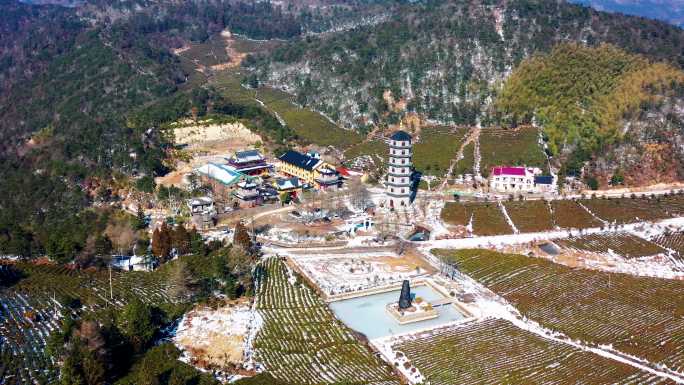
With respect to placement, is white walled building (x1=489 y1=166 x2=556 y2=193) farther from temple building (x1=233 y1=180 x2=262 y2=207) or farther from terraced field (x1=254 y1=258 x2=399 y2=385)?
terraced field (x1=254 y1=258 x2=399 y2=385)

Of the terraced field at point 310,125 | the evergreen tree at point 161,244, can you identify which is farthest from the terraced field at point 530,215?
the evergreen tree at point 161,244

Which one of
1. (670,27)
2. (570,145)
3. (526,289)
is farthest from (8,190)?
(670,27)

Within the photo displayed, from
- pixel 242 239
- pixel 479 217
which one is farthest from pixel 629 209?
pixel 242 239

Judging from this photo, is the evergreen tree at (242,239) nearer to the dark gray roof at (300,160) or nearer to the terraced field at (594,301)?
the terraced field at (594,301)

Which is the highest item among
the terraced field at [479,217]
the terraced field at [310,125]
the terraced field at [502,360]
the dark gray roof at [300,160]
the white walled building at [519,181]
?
the terraced field at [310,125]

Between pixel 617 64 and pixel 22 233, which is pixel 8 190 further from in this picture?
pixel 617 64

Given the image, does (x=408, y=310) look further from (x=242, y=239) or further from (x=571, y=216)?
(x=571, y=216)
